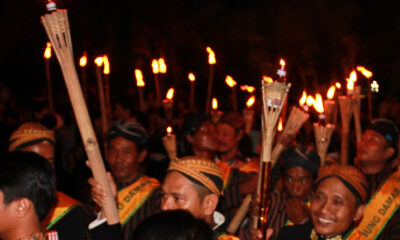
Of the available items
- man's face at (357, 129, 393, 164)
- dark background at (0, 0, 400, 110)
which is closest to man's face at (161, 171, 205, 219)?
man's face at (357, 129, 393, 164)

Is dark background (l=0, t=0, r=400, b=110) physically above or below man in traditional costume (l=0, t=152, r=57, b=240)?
above

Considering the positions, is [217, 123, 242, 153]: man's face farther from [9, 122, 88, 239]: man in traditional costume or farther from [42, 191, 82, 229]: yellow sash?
[42, 191, 82, 229]: yellow sash

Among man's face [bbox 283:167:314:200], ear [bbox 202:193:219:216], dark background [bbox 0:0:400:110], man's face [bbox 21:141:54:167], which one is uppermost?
dark background [bbox 0:0:400:110]

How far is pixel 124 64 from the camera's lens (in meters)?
17.7

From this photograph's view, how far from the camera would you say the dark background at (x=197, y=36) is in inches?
593

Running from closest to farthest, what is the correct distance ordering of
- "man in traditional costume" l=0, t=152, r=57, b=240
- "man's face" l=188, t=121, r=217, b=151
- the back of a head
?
1. the back of a head
2. "man in traditional costume" l=0, t=152, r=57, b=240
3. "man's face" l=188, t=121, r=217, b=151

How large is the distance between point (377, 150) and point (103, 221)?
3230 mm

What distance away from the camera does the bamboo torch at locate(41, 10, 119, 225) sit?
2.40 meters

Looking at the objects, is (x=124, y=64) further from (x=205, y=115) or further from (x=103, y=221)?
(x=103, y=221)

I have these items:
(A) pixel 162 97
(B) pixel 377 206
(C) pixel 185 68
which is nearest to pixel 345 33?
(C) pixel 185 68

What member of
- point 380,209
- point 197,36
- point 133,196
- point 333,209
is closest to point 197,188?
point 333,209

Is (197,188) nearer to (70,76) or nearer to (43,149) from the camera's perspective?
(70,76)

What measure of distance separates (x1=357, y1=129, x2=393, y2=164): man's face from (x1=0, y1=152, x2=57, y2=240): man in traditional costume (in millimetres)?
3591

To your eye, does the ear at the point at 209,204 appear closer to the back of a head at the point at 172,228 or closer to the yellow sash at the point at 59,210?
the back of a head at the point at 172,228
